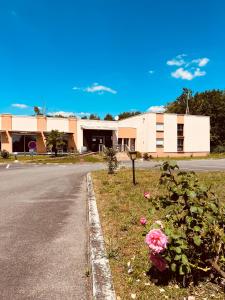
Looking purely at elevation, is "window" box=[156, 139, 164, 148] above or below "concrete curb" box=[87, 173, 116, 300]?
above

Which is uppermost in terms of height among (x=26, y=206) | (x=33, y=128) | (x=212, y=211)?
(x=33, y=128)

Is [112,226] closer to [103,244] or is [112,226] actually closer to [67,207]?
[103,244]

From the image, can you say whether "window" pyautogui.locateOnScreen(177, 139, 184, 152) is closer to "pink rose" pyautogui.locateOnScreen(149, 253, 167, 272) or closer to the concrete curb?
the concrete curb

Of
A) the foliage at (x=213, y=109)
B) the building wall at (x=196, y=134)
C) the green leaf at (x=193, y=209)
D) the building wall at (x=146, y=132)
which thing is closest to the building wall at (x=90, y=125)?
the building wall at (x=146, y=132)

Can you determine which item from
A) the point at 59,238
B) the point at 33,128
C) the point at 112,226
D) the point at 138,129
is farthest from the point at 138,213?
the point at 138,129

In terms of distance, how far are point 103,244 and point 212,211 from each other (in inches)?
80.9

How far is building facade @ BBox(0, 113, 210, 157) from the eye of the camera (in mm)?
42250

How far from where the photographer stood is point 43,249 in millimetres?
5117

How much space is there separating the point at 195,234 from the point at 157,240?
579 millimetres

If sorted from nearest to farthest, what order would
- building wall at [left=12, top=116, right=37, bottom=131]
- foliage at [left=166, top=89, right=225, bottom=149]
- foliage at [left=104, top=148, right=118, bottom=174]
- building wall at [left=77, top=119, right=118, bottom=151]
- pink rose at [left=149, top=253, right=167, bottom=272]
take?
pink rose at [left=149, top=253, right=167, bottom=272], foliage at [left=104, top=148, right=118, bottom=174], building wall at [left=12, top=116, right=37, bottom=131], building wall at [left=77, top=119, right=118, bottom=151], foliage at [left=166, top=89, right=225, bottom=149]

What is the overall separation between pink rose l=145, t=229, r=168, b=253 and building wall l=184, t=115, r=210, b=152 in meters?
49.4

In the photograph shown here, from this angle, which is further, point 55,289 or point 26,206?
point 26,206

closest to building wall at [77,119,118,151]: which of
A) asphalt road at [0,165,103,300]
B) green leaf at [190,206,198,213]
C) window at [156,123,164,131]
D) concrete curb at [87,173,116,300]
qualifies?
window at [156,123,164,131]

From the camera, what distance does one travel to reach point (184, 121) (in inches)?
2021
